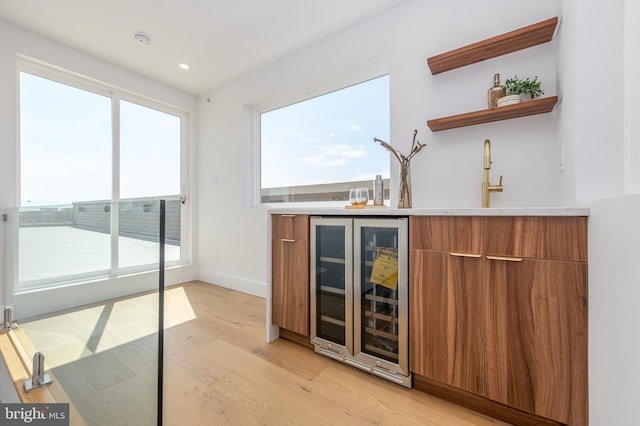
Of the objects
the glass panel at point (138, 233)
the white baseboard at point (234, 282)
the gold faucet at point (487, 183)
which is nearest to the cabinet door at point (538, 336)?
the gold faucet at point (487, 183)

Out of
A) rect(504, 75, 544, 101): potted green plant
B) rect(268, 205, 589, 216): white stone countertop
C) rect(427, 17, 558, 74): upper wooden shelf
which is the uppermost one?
rect(427, 17, 558, 74): upper wooden shelf

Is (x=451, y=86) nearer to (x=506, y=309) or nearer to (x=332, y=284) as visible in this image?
(x=506, y=309)

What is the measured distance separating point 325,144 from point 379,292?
160 cm

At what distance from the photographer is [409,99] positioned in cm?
196

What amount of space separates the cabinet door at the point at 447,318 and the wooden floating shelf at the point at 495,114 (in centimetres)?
94

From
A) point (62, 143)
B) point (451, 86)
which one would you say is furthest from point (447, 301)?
point (62, 143)

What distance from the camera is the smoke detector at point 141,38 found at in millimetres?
2304

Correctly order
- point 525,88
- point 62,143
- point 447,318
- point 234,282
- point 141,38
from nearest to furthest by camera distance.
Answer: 1. point 447,318
2. point 525,88
3. point 141,38
4. point 62,143
5. point 234,282

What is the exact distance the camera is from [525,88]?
59.0 inches

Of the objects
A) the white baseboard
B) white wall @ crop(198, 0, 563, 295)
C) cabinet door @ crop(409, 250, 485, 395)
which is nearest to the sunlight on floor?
cabinet door @ crop(409, 250, 485, 395)

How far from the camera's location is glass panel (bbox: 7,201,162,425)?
3.68 ft

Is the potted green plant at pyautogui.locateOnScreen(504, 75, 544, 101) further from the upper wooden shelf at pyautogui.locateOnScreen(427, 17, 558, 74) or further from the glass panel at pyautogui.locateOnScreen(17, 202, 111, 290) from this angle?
the glass panel at pyautogui.locateOnScreen(17, 202, 111, 290)

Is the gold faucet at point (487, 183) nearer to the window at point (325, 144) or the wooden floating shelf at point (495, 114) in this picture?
the wooden floating shelf at point (495, 114)

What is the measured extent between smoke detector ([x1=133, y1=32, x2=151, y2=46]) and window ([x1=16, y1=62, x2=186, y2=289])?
809 mm
